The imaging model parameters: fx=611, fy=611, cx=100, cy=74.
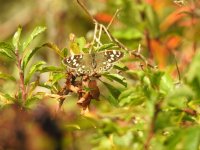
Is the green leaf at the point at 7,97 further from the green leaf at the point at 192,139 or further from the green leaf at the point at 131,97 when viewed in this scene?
the green leaf at the point at 192,139

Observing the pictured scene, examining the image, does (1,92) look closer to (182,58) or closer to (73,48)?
(73,48)

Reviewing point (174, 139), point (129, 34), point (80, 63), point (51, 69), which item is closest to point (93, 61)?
point (80, 63)

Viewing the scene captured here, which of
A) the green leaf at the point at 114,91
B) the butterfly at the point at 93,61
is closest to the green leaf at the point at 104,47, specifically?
the butterfly at the point at 93,61

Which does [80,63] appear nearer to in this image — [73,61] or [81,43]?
[73,61]

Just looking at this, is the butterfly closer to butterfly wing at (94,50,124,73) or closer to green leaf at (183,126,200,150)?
butterfly wing at (94,50,124,73)

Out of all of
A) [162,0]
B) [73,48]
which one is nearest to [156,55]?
[162,0]

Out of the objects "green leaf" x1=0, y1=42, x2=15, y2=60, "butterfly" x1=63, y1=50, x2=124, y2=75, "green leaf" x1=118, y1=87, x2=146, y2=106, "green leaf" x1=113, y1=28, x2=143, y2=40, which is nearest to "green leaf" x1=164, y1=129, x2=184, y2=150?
"green leaf" x1=118, y1=87, x2=146, y2=106

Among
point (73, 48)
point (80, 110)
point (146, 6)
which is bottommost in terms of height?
point (80, 110)
